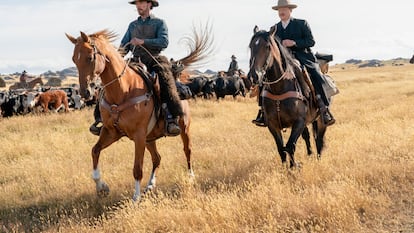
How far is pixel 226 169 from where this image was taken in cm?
912

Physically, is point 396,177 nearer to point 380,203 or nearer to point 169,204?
point 380,203

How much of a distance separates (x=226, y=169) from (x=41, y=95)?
17634mm

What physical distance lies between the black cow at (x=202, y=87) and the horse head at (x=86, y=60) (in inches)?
889

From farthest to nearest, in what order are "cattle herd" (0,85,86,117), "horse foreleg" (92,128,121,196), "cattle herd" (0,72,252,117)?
"cattle herd" (0,72,252,117) < "cattle herd" (0,85,86,117) < "horse foreleg" (92,128,121,196)

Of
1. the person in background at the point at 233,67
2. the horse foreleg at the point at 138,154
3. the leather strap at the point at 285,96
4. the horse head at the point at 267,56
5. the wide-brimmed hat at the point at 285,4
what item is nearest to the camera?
the horse foreleg at the point at 138,154

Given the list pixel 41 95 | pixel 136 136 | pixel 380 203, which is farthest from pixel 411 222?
pixel 41 95

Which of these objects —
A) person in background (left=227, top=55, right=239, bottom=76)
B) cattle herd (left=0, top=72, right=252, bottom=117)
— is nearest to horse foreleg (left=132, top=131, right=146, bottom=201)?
cattle herd (left=0, top=72, right=252, bottom=117)

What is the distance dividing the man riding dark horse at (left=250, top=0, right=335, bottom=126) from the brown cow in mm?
17724

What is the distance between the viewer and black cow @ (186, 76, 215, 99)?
96.6ft

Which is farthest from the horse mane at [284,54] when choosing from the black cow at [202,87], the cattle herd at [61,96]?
the black cow at [202,87]

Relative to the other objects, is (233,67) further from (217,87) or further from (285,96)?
(285,96)

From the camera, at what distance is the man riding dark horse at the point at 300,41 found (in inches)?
344

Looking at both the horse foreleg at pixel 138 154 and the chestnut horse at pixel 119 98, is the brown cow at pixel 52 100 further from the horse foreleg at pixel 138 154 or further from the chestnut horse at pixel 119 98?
the horse foreleg at pixel 138 154

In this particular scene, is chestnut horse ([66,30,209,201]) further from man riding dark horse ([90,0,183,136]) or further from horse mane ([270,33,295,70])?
horse mane ([270,33,295,70])
